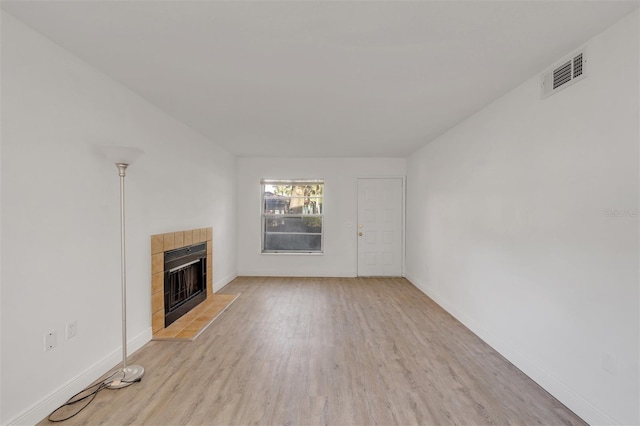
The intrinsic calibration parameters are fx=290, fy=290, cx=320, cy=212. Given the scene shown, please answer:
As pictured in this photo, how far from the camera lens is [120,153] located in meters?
2.19

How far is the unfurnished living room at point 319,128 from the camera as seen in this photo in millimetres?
1687

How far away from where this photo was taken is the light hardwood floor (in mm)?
1905

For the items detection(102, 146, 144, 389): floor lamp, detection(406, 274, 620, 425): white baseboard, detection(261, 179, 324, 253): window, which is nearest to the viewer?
detection(406, 274, 620, 425): white baseboard

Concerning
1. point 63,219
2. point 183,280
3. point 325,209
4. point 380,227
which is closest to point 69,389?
point 63,219

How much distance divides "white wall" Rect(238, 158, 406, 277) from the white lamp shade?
3610mm

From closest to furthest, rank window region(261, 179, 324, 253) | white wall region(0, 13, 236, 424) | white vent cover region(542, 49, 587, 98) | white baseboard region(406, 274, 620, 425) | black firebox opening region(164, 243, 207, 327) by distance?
white wall region(0, 13, 236, 424), white baseboard region(406, 274, 620, 425), white vent cover region(542, 49, 587, 98), black firebox opening region(164, 243, 207, 327), window region(261, 179, 324, 253)

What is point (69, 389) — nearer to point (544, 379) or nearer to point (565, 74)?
point (544, 379)

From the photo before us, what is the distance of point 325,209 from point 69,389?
446 cm

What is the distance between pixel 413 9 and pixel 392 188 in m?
4.44

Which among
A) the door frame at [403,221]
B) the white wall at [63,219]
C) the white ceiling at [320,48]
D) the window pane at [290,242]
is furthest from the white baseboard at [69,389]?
the door frame at [403,221]

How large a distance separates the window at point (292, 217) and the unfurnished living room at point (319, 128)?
2235mm

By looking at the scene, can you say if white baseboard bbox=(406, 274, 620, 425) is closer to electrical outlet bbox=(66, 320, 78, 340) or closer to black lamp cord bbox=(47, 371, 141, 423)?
Result: black lamp cord bbox=(47, 371, 141, 423)

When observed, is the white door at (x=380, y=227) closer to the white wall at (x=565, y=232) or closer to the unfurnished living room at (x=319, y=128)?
the unfurnished living room at (x=319, y=128)

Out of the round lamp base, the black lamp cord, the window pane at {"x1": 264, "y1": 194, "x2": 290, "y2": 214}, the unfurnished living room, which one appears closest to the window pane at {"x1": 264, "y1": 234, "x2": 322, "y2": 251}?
the window pane at {"x1": 264, "y1": 194, "x2": 290, "y2": 214}
